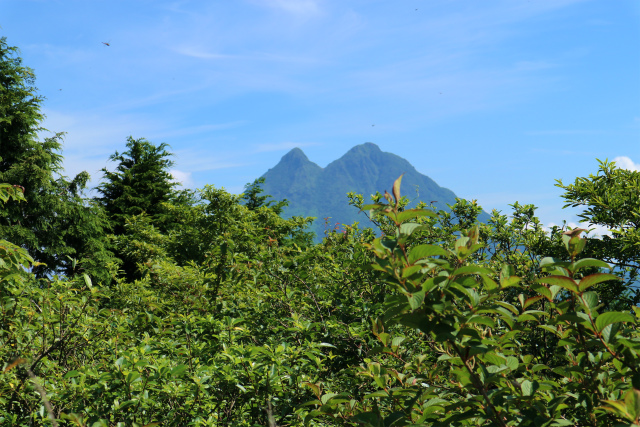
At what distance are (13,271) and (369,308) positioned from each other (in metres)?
2.72

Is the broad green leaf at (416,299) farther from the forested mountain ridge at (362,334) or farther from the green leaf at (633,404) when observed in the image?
the green leaf at (633,404)

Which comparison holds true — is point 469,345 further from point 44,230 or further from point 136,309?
point 44,230

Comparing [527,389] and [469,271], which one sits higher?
[469,271]

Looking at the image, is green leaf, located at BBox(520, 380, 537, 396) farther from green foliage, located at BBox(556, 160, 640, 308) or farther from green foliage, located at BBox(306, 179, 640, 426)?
green foliage, located at BBox(556, 160, 640, 308)

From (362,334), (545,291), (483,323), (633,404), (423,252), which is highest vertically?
(423,252)

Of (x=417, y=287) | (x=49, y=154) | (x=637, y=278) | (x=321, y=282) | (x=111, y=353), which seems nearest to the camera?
(x=417, y=287)

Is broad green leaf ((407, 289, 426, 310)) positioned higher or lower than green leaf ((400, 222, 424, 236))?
lower

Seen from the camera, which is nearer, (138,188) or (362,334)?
(362,334)

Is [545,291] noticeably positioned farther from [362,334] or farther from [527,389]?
[362,334]

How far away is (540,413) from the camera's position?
1521 millimetres

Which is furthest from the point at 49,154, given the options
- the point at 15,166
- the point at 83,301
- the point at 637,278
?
the point at 637,278

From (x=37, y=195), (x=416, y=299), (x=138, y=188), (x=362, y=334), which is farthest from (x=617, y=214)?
(x=138, y=188)

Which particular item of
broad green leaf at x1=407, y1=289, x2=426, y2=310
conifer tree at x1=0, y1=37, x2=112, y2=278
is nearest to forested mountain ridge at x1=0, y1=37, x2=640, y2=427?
broad green leaf at x1=407, y1=289, x2=426, y2=310

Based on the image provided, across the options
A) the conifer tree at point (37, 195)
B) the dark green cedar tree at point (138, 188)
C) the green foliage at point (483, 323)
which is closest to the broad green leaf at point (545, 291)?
the green foliage at point (483, 323)
